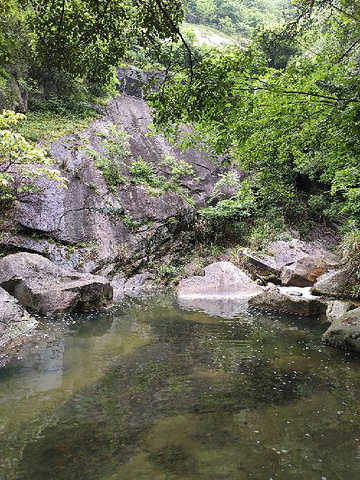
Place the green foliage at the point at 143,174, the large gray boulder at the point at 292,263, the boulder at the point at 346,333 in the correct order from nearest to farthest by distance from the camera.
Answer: the boulder at the point at 346,333 < the large gray boulder at the point at 292,263 < the green foliage at the point at 143,174

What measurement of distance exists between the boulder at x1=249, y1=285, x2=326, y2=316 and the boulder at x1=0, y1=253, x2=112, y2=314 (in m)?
4.88

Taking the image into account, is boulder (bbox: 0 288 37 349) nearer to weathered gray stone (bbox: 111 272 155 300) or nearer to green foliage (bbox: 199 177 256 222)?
weathered gray stone (bbox: 111 272 155 300)

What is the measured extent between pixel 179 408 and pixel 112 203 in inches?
514

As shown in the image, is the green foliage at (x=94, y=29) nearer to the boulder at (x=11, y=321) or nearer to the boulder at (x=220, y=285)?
the boulder at (x=11, y=321)

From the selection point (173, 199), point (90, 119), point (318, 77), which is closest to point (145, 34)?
point (318, 77)

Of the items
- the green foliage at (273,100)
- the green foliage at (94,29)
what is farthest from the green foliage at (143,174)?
the green foliage at (94,29)

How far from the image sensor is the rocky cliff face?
44.5ft

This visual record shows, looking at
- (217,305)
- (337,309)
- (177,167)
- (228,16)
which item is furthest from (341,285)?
(228,16)

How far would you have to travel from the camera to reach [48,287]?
9.45 m

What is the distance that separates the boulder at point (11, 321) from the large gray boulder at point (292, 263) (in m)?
9.93

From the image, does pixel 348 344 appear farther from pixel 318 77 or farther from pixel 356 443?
pixel 318 77

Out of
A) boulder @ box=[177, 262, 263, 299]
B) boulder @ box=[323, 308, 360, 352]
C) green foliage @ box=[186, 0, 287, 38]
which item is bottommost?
boulder @ box=[177, 262, 263, 299]

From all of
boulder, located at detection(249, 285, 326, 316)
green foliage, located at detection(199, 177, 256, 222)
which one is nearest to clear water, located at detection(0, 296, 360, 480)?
boulder, located at detection(249, 285, 326, 316)

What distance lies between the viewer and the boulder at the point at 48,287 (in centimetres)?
902
